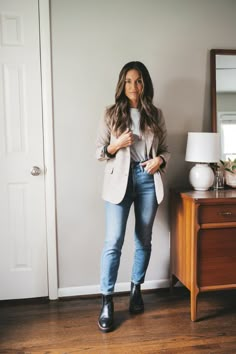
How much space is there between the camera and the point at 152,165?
2197mm

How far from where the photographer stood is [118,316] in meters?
2.32

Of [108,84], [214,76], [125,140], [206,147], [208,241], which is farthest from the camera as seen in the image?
[214,76]

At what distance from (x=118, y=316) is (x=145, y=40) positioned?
1810 millimetres

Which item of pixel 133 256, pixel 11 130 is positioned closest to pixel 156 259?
pixel 133 256

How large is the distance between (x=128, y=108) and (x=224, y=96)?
80cm

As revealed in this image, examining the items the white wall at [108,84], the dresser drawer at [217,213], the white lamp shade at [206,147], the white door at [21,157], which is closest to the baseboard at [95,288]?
the white wall at [108,84]

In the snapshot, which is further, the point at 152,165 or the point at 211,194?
the point at 211,194

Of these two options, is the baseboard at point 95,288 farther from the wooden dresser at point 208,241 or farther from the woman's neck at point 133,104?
the woman's neck at point 133,104

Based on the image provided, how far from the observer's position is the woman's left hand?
2.20 meters

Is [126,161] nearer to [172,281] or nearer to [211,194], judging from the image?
[211,194]

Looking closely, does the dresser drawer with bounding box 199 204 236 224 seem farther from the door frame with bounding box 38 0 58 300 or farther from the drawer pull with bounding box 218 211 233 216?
the door frame with bounding box 38 0 58 300

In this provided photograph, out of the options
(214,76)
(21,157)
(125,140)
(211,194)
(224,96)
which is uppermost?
(214,76)

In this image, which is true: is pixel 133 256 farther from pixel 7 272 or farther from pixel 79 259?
pixel 7 272

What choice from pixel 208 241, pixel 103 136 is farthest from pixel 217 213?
pixel 103 136
